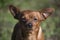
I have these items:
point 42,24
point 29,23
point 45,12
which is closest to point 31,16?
point 29,23

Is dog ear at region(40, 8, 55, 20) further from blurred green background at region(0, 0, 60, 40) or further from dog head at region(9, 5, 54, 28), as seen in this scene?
blurred green background at region(0, 0, 60, 40)

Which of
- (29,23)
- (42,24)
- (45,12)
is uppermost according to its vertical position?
(45,12)

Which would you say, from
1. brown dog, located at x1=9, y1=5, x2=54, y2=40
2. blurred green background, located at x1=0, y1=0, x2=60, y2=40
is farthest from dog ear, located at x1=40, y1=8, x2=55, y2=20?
blurred green background, located at x1=0, y1=0, x2=60, y2=40

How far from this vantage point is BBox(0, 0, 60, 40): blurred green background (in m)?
10.0

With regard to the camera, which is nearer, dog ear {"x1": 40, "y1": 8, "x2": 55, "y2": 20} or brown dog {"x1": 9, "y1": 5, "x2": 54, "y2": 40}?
brown dog {"x1": 9, "y1": 5, "x2": 54, "y2": 40}

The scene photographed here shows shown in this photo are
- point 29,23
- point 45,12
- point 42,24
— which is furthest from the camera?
point 42,24

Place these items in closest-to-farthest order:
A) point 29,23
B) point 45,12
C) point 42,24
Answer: point 29,23
point 45,12
point 42,24

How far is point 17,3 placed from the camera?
11.5 m

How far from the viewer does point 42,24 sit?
34.0ft

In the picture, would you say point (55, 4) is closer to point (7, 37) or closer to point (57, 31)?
point (57, 31)

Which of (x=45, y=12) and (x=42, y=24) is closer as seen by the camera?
(x=45, y=12)

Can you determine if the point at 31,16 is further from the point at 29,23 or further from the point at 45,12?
the point at 45,12

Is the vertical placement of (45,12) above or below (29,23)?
above

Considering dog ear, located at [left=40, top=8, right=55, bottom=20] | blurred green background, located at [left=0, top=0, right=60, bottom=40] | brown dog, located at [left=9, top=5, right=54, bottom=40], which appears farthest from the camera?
blurred green background, located at [left=0, top=0, right=60, bottom=40]
